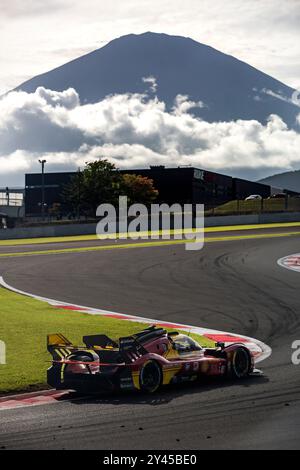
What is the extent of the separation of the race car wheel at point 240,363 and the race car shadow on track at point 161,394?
11cm

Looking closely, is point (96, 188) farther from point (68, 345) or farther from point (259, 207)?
point (68, 345)

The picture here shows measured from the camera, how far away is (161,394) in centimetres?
1109

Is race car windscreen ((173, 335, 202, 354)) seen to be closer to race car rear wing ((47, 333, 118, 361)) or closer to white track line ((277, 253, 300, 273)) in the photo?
race car rear wing ((47, 333, 118, 361))

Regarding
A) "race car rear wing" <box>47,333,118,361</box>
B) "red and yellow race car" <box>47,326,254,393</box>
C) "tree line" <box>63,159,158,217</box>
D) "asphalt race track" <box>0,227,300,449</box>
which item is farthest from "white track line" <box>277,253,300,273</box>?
"tree line" <box>63,159,158,217</box>

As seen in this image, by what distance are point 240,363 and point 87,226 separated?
50.5 metres

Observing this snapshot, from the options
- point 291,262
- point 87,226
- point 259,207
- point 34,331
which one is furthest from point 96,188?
point 34,331

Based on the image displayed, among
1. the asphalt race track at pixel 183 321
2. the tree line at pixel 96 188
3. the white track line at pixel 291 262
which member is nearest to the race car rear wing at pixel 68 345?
the asphalt race track at pixel 183 321

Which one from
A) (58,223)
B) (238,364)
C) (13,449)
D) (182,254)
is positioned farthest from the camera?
(58,223)

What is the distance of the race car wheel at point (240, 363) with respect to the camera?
12.1 meters

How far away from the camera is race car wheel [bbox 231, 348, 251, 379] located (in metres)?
12.1

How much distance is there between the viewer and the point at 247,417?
974cm
